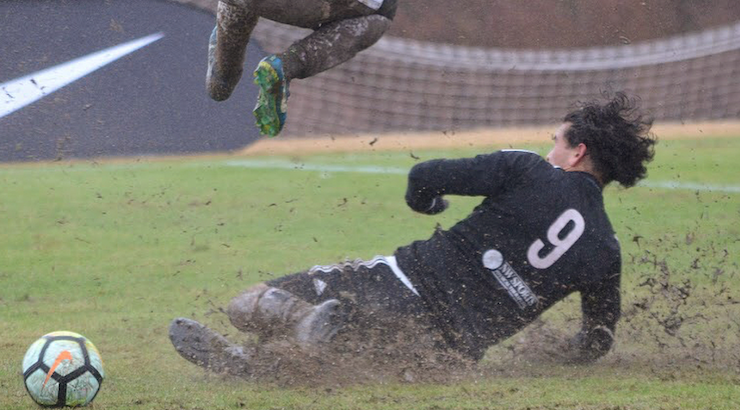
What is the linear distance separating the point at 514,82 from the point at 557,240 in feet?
41.2

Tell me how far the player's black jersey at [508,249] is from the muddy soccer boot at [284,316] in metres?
0.47

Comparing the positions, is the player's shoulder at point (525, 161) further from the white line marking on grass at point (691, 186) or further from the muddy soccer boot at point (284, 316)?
the white line marking on grass at point (691, 186)

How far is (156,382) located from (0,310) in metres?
1.97

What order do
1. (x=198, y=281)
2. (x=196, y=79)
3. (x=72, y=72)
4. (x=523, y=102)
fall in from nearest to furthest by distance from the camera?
(x=198, y=281) < (x=72, y=72) < (x=196, y=79) < (x=523, y=102)

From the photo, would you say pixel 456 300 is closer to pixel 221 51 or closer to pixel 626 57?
pixel 221 51

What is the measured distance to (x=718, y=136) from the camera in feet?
46.7

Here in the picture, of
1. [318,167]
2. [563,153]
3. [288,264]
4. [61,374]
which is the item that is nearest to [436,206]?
[563,153]

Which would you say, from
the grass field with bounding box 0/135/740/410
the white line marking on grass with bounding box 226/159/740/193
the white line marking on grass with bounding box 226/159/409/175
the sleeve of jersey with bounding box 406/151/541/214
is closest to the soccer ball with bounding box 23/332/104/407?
the grass field with bounding box 0/135/740/410

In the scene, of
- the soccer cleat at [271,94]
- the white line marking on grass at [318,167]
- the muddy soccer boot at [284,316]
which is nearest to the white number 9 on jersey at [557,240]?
the muddy soccer boot at [284,316]

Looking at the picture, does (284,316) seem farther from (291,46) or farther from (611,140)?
(611,140)

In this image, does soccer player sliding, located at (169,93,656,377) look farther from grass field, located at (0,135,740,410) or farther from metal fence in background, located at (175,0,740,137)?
metal fence in background, located at (175,0,740,137)

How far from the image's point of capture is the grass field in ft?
13.6

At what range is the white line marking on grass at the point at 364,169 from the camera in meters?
9.86

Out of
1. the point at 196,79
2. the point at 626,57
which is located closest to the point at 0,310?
the point at 196,79
